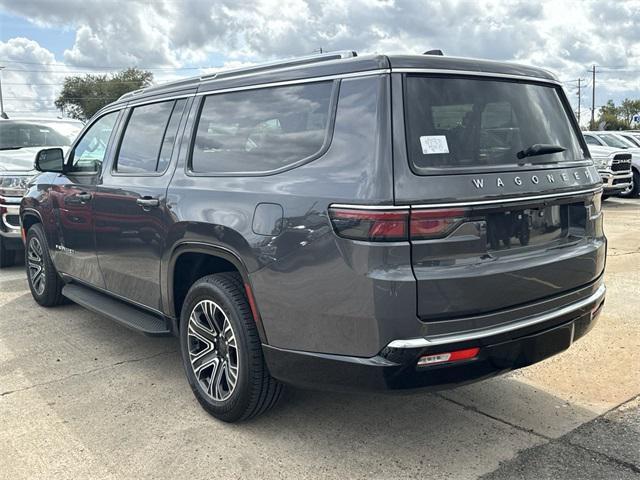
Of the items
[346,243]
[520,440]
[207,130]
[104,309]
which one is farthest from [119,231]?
[520,440]

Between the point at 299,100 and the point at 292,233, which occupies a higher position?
the point at 299,100

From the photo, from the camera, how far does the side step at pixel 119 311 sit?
4.02 metres

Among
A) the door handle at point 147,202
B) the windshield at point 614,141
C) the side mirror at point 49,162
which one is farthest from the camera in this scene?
the windshield at point 614,141

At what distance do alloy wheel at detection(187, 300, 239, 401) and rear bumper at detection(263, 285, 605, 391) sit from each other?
15.2 inches

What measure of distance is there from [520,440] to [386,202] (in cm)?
159

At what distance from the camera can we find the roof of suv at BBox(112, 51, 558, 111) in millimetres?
2822

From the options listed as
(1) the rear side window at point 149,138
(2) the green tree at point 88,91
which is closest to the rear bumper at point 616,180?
(1) the rear side window at point 149,138

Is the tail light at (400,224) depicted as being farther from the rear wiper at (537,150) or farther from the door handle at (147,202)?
the door handle at (147,202)

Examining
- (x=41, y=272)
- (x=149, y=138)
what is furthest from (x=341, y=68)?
(x=41, y=272)

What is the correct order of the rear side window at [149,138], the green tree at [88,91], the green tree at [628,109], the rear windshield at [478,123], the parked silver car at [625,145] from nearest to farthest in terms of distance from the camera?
the rear windshield at [478,123]
the rear side window at [149,138]
the parked silver car at [625,145]
the green tree at [88,91]
the green tree at [628,109]

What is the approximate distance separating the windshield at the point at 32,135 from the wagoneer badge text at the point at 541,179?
8.00 m

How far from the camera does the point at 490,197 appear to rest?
2.76m

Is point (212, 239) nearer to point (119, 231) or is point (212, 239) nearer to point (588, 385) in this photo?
point (119, 231)

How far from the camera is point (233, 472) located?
119 inches
